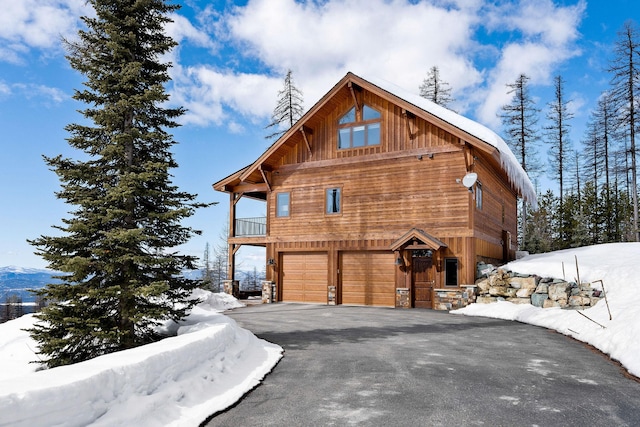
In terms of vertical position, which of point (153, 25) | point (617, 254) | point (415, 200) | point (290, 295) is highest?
point (153, 25)

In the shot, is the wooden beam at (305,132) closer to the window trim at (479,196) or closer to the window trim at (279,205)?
the window trim at (279,205)

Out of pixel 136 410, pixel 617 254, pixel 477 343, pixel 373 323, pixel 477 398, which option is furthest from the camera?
pixel 617 254

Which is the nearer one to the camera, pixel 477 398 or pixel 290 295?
pixel 477 398

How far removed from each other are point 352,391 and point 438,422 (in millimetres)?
1374

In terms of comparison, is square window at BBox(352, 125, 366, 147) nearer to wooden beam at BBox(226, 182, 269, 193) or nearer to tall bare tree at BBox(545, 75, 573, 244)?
wooden beam at BBox(226, 182, 269, 193)

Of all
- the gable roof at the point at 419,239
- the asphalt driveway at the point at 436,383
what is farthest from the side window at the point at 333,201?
the asphalt driveway at the point at 436,383

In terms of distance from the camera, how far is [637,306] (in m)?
9.60

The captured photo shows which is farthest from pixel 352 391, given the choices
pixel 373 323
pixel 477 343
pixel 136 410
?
pixel 373 323

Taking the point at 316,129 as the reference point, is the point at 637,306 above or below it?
below

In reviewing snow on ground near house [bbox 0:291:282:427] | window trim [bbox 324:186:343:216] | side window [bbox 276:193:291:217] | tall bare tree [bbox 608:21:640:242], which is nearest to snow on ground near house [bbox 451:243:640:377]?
snow on ground near house [bbox 0:291:282:427]

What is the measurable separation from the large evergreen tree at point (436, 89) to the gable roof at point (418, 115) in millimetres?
14345

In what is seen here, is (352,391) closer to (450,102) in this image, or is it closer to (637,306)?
(637,306)

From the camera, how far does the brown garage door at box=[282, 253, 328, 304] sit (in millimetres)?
19531

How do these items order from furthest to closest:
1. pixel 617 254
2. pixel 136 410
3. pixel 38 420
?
pixel 617 254, pixel 136 410, pixel 38 420
